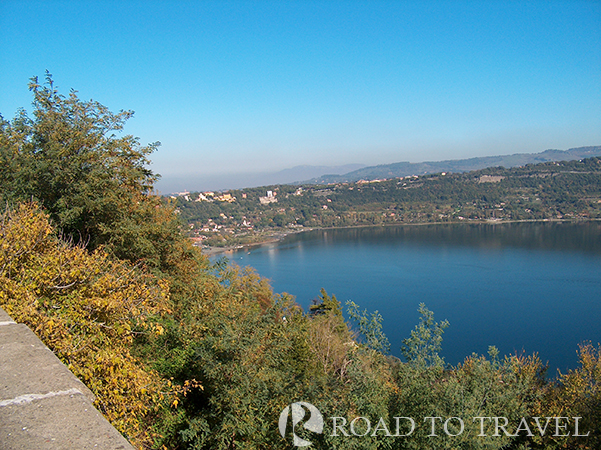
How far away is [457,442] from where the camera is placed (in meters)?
4.83

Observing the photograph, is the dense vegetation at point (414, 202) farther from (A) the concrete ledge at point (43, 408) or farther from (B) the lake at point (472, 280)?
(A) the concrete ledge at point (43, 408)

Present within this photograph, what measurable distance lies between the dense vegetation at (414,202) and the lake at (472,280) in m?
14.2

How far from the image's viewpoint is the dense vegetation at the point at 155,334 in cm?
267

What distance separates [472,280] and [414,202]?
66599 millimetres

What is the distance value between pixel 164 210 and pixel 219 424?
6.10 m

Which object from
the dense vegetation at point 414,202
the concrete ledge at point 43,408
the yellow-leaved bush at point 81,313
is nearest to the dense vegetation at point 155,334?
the yellow-leaved bush at point 81,313

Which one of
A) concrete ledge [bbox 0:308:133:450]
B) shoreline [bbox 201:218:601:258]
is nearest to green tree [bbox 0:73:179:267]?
concrete ledge [bbox 0:308:133:450]

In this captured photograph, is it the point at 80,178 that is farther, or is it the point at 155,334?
the point at 80,178

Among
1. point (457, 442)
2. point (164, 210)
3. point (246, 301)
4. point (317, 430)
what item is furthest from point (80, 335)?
point (164, 210)

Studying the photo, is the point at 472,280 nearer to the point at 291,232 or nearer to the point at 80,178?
the point at 80,178

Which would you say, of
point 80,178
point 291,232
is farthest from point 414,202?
point 80,178

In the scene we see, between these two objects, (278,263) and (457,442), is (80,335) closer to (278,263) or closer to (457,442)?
(457,442)

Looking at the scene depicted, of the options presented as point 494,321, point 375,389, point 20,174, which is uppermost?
point 20,174
